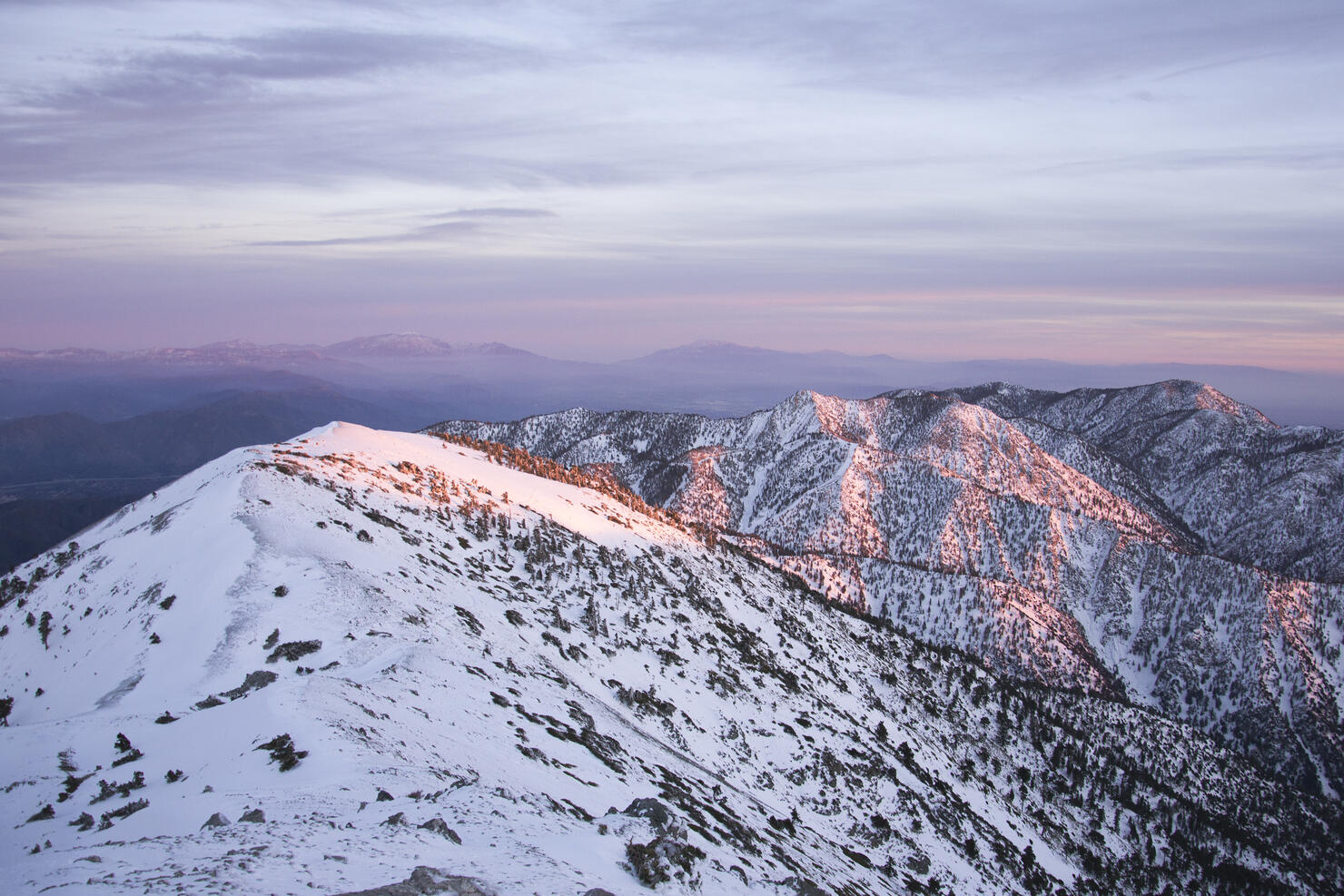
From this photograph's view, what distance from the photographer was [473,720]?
1231 inches

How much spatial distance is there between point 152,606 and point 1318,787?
857 feet

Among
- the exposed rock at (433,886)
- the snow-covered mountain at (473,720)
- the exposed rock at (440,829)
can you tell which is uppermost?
the exposed rock at (433,886)

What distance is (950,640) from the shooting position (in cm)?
18900

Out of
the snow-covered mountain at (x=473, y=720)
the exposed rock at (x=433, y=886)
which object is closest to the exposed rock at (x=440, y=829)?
the snow-covered mountain at (x=473, y=720)

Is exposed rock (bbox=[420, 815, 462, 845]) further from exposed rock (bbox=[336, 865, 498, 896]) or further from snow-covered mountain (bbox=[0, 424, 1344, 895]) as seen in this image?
exposed rock (bbox=[336, 865, 498, 896])

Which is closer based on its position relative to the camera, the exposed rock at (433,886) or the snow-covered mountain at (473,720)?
the exposed rock at (433,886)

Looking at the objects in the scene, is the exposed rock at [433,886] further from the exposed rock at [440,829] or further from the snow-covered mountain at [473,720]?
the exposed rock at [440,829]

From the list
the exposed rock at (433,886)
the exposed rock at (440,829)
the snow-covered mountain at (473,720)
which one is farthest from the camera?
the snow-covered mountain at (473,720)

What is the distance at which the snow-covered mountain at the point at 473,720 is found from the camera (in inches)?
769

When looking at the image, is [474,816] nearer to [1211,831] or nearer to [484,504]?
[484,504]

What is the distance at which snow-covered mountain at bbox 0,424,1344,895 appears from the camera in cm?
1953

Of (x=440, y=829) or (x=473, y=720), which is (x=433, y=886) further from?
(x=473, y=720)

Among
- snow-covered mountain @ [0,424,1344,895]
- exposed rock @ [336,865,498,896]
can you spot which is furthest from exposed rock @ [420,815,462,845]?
exposed rock @ [336,865,498,896]

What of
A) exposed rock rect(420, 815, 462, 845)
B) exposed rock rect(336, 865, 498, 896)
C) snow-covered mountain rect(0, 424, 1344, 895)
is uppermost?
exposed rock rect(336, 865, 498, 896)
